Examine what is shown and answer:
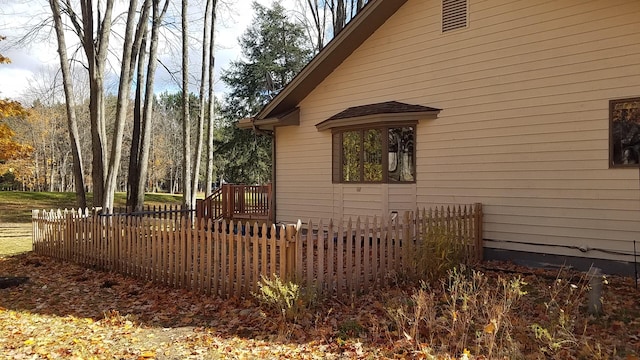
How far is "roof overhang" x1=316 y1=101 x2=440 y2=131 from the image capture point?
966 centimetres

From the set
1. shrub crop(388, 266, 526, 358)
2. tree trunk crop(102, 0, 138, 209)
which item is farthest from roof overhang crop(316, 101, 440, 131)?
tree trunk crop(102, 0, 138, 209)

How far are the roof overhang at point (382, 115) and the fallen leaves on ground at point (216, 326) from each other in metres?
4.12

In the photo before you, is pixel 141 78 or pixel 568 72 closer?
pixel 568 72

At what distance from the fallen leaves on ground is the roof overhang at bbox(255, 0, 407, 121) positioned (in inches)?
260

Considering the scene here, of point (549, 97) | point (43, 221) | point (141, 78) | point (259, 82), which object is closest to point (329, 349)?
point (549, 97)

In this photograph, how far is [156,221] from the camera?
7.90 metres

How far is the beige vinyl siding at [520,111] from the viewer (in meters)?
7.38

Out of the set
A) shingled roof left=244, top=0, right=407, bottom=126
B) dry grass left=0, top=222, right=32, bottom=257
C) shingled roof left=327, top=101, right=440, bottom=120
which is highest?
shingled roof left=244, top=0, right=407, bottom=126

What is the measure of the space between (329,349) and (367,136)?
6.72 meters

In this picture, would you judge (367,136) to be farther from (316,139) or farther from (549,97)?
(549,97)

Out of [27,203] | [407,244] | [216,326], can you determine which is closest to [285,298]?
[216,326]

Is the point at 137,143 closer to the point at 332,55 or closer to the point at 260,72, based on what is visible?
the point at 332,55

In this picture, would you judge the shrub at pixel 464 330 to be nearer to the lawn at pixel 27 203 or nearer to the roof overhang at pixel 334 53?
the roof overhang at pixel 334 53

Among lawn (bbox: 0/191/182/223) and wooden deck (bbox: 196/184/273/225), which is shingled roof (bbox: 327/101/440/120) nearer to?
wooden deck (bbox: 196/184/273/225)
